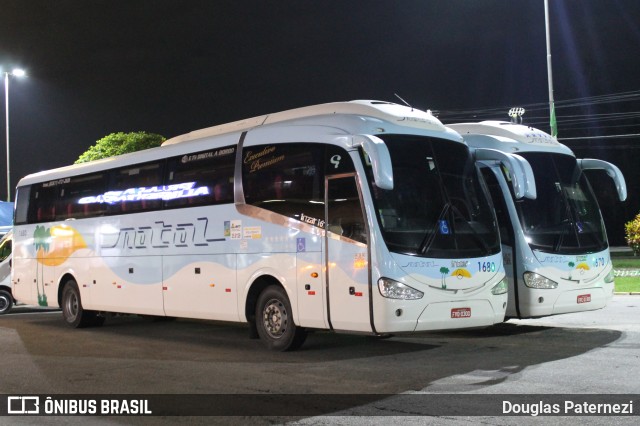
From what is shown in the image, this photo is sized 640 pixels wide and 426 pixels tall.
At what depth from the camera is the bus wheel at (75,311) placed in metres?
17.2

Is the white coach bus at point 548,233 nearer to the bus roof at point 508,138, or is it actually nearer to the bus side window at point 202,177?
the bus roof at point 508,138

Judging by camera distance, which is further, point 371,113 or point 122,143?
point 122,143

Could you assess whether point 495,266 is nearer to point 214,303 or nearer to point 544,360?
point 544,360

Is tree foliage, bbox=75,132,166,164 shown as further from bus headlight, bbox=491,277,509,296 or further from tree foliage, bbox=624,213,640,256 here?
bus headlight, bbox=491,277,509,296

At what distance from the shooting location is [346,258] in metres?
10.5

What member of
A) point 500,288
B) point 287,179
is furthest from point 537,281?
point 287,179

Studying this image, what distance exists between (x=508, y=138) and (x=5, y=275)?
16245 mm

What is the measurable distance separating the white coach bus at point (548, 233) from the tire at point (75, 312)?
31.6 feet

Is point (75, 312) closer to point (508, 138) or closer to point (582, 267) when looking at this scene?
point (508, 138)

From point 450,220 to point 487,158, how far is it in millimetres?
2416

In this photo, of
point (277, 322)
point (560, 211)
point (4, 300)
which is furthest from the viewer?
point (4, 300)

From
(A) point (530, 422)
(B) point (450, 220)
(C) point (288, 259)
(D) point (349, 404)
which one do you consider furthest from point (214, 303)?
(A) point (530, 422)

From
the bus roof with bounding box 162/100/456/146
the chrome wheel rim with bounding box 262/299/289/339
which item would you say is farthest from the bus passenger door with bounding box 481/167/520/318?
the chrome wheel rim with bounding box 262/299/289/339

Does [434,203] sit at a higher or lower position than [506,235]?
higher
